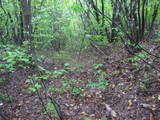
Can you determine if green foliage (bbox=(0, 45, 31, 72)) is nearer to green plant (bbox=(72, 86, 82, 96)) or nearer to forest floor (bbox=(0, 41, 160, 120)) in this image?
forest floor (bbox=(0, 41, 160, 120))

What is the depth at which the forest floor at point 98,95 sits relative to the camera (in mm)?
3445

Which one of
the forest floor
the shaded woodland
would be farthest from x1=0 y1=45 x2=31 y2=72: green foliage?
the forest floor

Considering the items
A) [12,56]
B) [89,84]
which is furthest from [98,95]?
[12,56]

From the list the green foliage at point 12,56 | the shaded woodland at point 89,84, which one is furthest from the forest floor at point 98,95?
the green foliage at point 12,56

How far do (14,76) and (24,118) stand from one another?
9.34 feet

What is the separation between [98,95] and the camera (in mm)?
4301

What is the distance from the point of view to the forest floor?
3445 mm

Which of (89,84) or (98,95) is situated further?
(98,95)

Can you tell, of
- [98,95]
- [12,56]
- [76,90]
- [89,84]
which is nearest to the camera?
[12,56]

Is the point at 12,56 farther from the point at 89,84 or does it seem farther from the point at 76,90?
the point at 76,90

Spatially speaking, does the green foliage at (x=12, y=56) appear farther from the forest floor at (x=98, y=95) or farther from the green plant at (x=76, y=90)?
the green plant at (x=76, y=90)

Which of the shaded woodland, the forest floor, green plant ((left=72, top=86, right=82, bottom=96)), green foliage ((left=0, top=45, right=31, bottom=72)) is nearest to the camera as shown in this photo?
green foliage ((left=0, top=45, right=31, bottom=72))

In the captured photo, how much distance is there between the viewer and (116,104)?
374 cm

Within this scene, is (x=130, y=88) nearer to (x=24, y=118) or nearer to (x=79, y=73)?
(x=79, y=73)
